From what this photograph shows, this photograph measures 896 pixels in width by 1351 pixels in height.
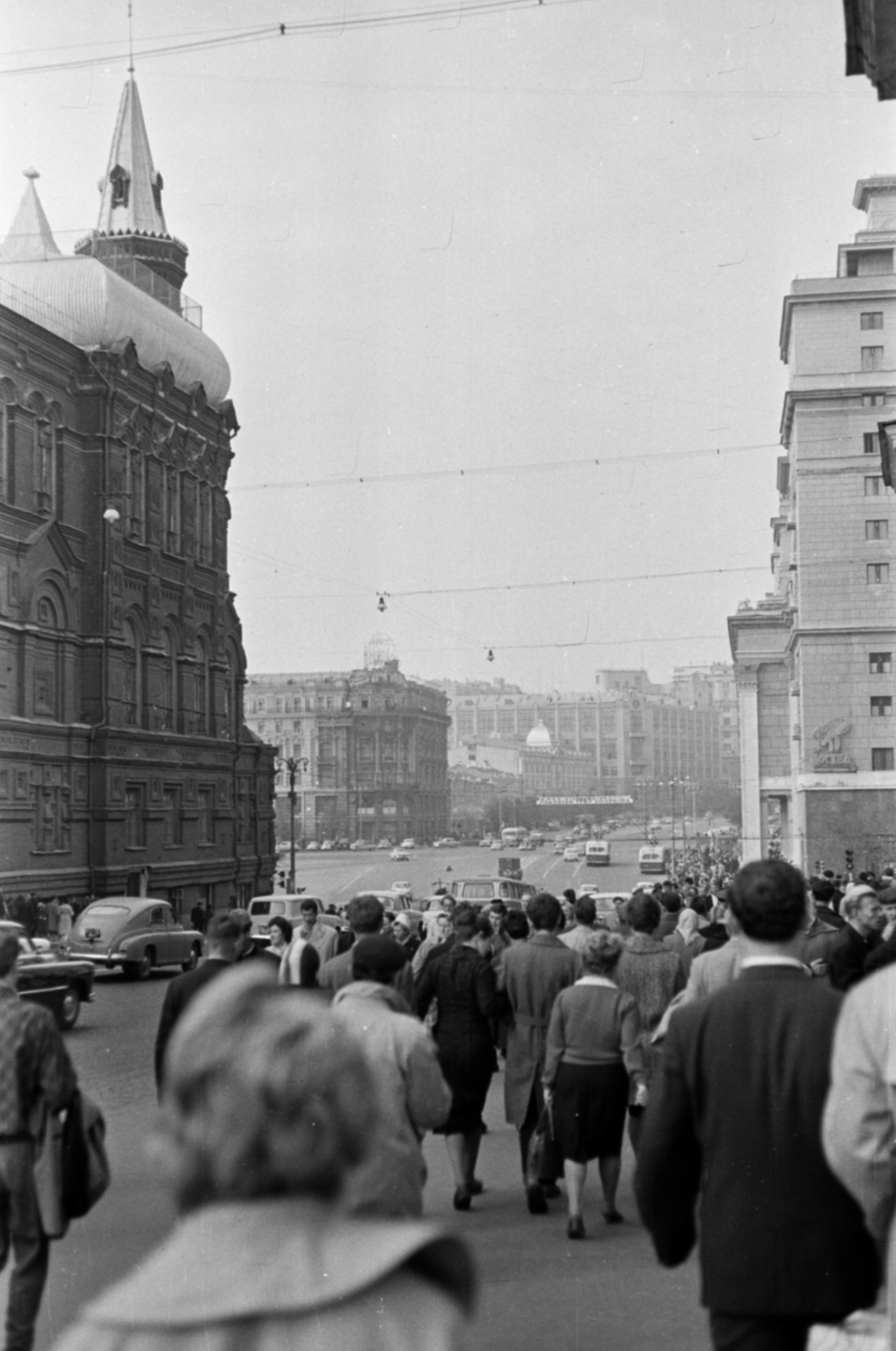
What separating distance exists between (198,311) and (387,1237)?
51987 mm

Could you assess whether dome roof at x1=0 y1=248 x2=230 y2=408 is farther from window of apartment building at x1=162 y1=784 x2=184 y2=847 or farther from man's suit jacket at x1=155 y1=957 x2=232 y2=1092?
man's suit jacket at x1=155 y1=957 x2=232 y2=1092

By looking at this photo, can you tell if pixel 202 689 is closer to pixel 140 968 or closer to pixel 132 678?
pixel 132 678

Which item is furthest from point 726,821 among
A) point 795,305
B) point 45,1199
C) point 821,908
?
point 45,1199

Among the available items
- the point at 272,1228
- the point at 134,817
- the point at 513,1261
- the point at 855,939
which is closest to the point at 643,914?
the point at 855,939

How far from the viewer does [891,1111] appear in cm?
382

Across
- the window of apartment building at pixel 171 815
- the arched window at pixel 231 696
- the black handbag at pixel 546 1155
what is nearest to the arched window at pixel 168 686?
the window of apartment building at pixel 171 815

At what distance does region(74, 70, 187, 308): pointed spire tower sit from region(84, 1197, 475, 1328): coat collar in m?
52.3

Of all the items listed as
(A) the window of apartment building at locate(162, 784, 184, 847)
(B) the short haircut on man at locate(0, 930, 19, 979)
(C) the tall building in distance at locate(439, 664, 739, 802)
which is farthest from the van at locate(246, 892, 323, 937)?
(C) the tall building in distance at locate(439, 664, 739, 802)

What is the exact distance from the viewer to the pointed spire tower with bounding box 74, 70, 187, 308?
52.0m

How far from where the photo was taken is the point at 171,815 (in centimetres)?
4528

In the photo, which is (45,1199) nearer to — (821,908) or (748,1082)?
(748,1082)

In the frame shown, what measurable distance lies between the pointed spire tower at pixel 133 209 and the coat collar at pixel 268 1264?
5227 centimetres

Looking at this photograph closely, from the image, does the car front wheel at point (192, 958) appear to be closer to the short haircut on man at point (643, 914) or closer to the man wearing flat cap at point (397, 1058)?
the short haircut on man at point (643, 914)

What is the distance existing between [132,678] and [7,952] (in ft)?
122
